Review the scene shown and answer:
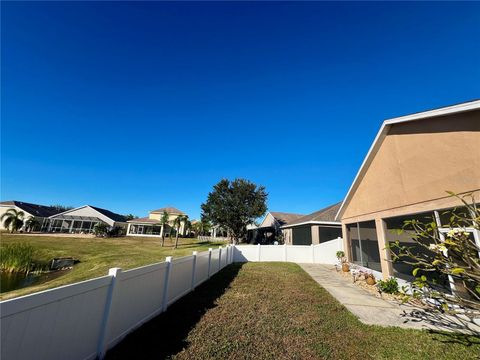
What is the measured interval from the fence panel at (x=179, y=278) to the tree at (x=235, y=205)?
2248 cm

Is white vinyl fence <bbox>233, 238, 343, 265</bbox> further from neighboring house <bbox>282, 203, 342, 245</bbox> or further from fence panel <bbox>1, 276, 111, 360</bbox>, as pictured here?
fence panel <bbox>1, 276, 111, 360</bbox>

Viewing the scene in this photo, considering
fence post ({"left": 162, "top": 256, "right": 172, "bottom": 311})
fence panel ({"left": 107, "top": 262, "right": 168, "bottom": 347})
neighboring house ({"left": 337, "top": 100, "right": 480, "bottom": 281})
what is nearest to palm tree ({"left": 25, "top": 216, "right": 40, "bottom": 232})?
fence post ({"left": 162, "top": 256, "right": 172, "bottom": 311})

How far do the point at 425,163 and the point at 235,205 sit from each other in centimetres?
2484

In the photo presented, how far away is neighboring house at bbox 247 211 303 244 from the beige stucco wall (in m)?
19.7

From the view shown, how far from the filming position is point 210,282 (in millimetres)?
9641

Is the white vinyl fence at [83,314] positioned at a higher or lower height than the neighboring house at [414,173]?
lower

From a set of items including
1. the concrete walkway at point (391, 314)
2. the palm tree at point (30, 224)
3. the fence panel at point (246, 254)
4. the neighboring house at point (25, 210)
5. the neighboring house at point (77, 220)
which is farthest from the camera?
the neighboring house at point (77, 220)

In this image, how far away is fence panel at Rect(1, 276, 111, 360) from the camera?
2.28 m

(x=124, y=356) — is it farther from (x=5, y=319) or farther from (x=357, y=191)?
(x=357, y=191)

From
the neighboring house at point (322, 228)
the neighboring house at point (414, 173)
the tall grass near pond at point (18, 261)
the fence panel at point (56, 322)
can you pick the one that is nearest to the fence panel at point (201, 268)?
the fence panel at point (56, 322)

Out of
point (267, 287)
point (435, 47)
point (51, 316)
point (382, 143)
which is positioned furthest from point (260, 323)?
point (435, 47)

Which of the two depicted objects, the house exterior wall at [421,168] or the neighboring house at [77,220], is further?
the neighboring house at [77,220]

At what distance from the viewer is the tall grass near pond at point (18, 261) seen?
14586 mm

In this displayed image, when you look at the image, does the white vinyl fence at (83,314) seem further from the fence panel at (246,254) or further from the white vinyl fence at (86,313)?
the fence panel at (246,254)
